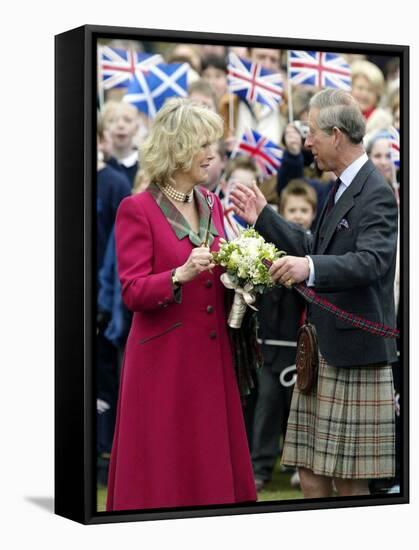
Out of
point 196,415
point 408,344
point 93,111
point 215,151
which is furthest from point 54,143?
point 408,344

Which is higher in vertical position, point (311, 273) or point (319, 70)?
point (319, 70)

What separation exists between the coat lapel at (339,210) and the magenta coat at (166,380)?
75 centimetres

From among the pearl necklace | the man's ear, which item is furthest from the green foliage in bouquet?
the man's ear

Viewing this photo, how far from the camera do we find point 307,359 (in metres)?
9.73

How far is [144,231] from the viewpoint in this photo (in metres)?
9.20

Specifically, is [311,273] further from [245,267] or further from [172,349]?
[172,349]

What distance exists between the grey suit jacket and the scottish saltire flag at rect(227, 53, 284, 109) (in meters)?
0.88

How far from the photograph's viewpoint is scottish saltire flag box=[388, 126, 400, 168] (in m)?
10.4

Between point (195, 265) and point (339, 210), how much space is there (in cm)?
113

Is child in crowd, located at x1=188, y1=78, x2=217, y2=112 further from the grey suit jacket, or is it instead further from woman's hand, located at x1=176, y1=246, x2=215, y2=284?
woman's hand, located at x1=176, y1=246, x2=215, y2=284

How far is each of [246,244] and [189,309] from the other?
499 millimetres

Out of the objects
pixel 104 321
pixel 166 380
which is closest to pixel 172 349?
pixel 166 380

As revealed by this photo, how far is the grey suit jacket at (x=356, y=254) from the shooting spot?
9.53 metres

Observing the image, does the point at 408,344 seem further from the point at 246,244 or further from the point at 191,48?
the point at 191,48
